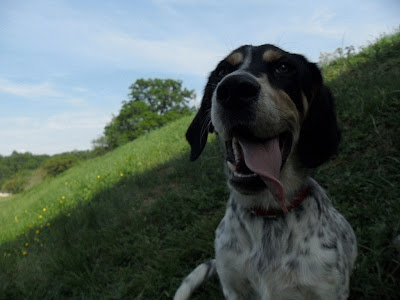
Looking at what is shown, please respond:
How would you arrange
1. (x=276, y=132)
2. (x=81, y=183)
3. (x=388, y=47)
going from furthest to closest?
(x=81, y=183) < (x=388, y=47) < (x=276, y=132)

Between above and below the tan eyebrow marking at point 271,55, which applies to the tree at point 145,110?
above

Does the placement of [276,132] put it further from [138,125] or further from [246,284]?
[138,125]

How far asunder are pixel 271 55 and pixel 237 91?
67cm

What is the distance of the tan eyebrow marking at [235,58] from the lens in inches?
98.0

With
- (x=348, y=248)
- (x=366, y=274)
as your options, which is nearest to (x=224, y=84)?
(x=348, y=248)

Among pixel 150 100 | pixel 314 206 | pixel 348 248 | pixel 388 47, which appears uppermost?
pixel 150 100

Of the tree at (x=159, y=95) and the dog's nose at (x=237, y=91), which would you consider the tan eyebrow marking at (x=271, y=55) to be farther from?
the tree at (x=159, y=95)

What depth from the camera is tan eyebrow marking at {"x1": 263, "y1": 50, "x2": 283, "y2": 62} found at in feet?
7.65

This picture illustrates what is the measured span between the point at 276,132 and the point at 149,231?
2.76 m

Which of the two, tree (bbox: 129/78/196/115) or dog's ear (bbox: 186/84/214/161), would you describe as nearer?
dog's ear (bbox: 186/84/214/161)

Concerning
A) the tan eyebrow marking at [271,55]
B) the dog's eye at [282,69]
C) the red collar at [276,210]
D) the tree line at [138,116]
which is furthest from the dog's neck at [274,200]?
the tree line at [138,116]

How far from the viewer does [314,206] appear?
90.0 inches

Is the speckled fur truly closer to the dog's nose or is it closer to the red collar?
the red collar

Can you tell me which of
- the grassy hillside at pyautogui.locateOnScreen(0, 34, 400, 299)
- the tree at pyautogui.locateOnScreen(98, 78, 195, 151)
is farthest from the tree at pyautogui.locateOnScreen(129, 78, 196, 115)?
the grassy hillside at pyautogui.locateOnScreen(0, 34, 400, 299)
